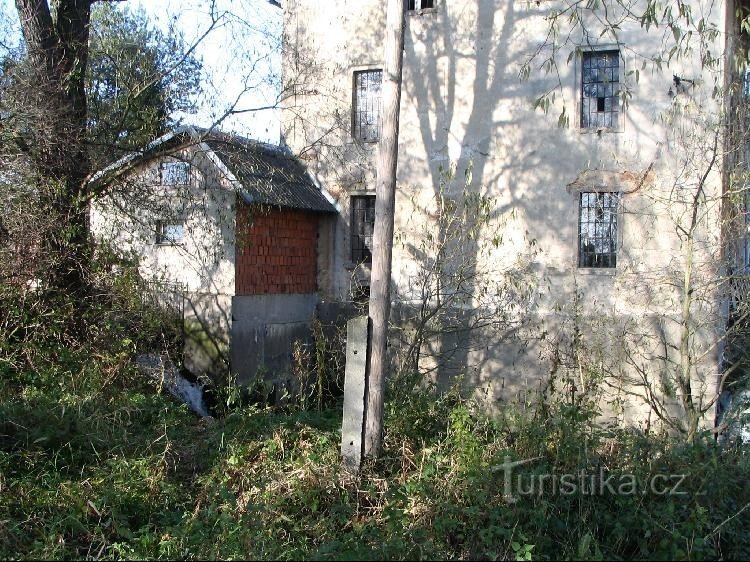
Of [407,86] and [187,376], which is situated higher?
[407,86]

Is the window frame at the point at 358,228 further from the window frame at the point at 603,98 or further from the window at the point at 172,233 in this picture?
the window frame at the point at 603,98

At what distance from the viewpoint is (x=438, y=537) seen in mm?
6027

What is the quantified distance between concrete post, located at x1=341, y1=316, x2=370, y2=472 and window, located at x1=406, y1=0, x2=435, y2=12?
8491 millimetres

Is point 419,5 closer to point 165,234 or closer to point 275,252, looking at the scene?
point 275,252

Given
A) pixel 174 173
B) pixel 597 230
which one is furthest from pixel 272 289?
pixel 597 230

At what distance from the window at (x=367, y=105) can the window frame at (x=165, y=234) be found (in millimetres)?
4101

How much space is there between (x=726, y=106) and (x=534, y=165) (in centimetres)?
370

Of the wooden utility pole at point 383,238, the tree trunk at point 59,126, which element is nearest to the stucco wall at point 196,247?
the tree trunk at point 59,126

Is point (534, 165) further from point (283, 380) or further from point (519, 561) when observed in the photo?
point (519, 561)

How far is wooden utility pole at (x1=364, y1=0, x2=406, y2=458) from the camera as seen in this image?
768 centimetres

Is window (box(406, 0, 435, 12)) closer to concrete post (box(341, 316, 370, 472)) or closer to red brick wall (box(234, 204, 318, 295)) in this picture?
red brick wall (box(234, 204, 318, 295))

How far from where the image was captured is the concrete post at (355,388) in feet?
24.6

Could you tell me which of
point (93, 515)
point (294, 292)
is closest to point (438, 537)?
point (93, 515)

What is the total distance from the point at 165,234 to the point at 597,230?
305 inches
